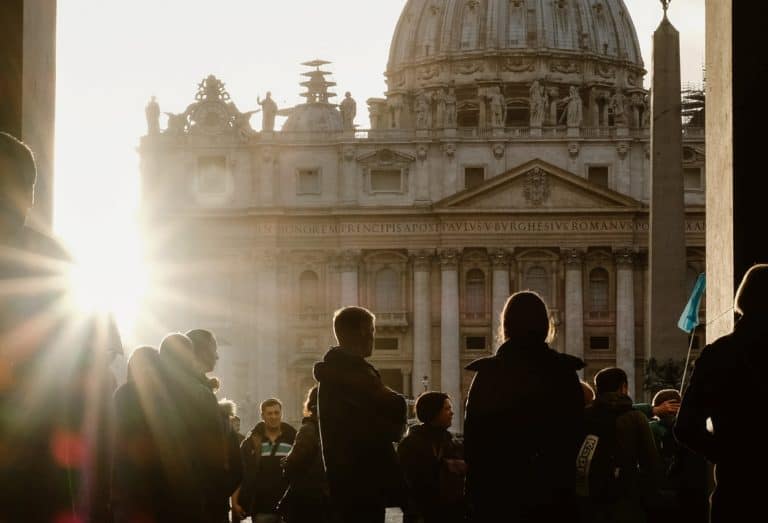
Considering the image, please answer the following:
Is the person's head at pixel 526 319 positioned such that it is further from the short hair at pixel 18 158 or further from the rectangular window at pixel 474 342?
the rectangular window at pixel 474 342

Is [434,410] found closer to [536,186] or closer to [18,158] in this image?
[18,158]

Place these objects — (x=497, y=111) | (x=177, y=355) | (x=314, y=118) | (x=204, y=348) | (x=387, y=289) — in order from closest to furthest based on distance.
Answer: (x=177, y=355), (x=204, y=348), (x=387, y=289), (x=497, y=111), (x=314, y=118)

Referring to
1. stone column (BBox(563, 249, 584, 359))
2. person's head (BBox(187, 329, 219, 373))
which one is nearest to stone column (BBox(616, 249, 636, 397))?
stone column (BBox(563, 249, 584, 359))

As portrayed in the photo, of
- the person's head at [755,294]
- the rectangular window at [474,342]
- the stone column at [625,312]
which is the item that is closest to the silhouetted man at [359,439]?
the person's head at [755,294]

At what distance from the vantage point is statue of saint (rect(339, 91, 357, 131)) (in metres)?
77.9

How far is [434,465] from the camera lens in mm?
11430

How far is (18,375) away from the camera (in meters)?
5.79

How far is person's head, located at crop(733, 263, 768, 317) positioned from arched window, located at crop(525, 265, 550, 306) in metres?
68.9

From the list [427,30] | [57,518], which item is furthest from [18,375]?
[427,30]

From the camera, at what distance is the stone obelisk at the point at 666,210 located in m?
26.7

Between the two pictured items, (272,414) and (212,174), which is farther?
(212,174)

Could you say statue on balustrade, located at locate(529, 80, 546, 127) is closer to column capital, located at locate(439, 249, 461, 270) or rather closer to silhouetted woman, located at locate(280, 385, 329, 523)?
column capital, located at locate(439, 249, 461, 270)

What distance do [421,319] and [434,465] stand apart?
64150 mm

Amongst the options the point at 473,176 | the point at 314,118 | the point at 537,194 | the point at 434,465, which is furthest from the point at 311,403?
the point at 314,118
